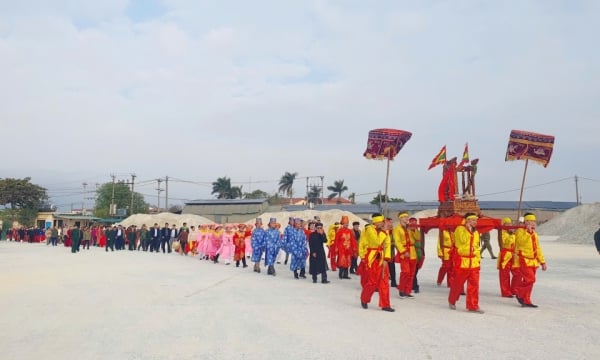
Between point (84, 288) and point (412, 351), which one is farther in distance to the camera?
point (84, 288)

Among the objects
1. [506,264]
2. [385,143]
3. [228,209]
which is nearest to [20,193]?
[228,209]

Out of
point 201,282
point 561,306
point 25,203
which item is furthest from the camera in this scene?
point 25,203

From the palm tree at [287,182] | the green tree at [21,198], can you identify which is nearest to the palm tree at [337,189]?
the palm tree at [287,182]

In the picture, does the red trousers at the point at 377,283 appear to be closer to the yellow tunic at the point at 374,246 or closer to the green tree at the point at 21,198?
the yellow tunic at the point at 374,246

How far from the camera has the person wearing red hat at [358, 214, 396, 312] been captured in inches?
303

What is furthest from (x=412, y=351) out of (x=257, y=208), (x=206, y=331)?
(x=257, y=208)

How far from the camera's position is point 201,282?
10969 millimetres

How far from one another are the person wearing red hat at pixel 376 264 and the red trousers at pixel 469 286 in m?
1.12

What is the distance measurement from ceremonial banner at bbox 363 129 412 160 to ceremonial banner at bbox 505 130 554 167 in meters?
2.96

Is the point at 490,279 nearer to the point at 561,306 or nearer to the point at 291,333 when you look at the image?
the point at 561,306

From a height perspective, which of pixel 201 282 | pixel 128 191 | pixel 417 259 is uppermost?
pixel 128 191

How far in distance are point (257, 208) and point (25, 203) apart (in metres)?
28.8

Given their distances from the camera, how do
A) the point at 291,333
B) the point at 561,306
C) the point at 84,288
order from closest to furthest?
1. the point at 291,333
2. the point at 561,306
3. the point at 84,288

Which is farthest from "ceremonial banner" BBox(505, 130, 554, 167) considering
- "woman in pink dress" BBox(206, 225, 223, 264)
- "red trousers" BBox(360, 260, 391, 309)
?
"woman in pink dress" BBox(206, 225, 223, 264)
